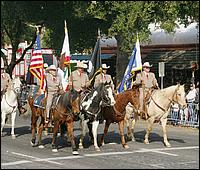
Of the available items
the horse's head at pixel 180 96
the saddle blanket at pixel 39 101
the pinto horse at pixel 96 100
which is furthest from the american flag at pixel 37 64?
the horse's head at pixel 180 96

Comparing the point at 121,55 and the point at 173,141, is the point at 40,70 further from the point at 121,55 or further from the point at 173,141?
the point at 121,55

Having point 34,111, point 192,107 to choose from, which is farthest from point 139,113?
point 192,107

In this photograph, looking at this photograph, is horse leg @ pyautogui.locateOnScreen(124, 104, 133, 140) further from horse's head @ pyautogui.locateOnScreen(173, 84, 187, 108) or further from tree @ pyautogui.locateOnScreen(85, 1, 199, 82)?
tree @ pyautogui.locateOnScreen(85, 1, 199, 82)

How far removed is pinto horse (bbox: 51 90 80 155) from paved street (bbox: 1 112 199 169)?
0.51m

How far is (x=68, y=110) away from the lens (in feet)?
35.0

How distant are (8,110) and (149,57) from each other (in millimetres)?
15472

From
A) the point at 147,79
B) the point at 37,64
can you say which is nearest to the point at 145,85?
the point at 147,79

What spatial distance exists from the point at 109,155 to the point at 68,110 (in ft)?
4.32

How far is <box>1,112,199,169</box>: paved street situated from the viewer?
28.8 ft

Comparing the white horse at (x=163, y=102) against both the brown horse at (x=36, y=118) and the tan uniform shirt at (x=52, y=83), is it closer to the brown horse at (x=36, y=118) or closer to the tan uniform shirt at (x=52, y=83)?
the tan uniform shirt at (x=52, y=83)

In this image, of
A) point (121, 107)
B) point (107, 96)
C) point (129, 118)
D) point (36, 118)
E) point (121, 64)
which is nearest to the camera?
point (107, 96)

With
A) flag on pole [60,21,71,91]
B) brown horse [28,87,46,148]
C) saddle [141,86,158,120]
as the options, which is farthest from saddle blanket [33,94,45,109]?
saddle [141,86,158,120]

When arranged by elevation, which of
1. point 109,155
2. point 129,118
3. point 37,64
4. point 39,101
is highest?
point 37,64

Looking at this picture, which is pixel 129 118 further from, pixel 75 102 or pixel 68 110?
pixel 75 102
